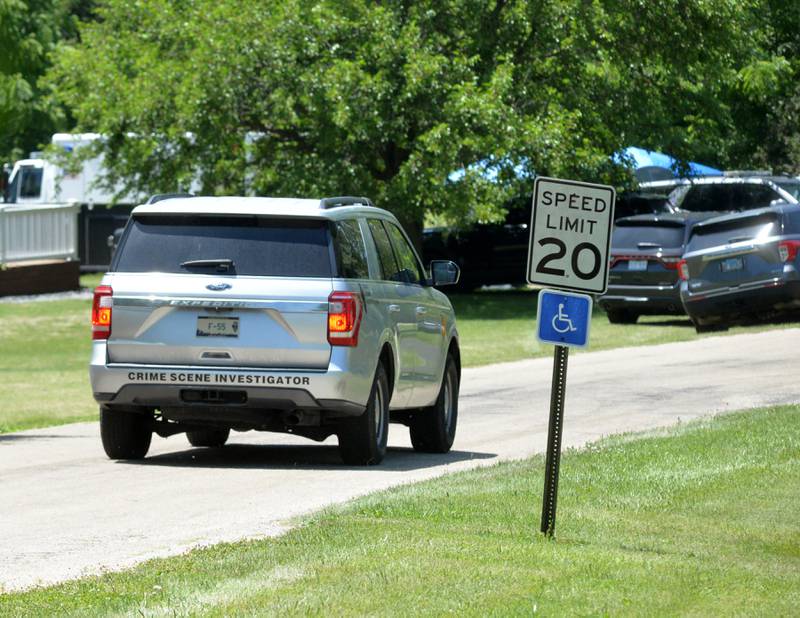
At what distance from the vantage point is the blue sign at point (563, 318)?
939 cm

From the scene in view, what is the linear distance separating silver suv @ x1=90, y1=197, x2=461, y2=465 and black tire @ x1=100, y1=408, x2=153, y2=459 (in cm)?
3

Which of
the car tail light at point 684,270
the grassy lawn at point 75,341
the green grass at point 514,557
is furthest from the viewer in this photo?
the car tail light at point 684,270

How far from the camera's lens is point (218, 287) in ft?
41.1

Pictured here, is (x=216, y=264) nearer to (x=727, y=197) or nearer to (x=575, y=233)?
(x=575, y=233)

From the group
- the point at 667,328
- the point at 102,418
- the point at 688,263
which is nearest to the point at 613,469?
the point at 102,418

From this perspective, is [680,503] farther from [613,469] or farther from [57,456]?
[57,456]

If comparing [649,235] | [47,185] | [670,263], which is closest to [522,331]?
[649,235]

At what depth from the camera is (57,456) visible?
14039 mm

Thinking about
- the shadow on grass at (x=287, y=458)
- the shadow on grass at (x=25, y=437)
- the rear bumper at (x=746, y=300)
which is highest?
the shadow on grass at (x=287, y=458)

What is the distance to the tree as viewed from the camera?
3466 cm

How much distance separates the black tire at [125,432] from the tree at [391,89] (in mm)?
20851

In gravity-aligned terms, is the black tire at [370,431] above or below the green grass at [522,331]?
above

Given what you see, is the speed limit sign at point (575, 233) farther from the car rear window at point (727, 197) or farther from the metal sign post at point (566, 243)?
the car rear window at point (727, 197)

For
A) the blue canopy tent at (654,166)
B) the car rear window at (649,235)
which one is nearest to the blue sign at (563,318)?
the car rear window at (649,235)
